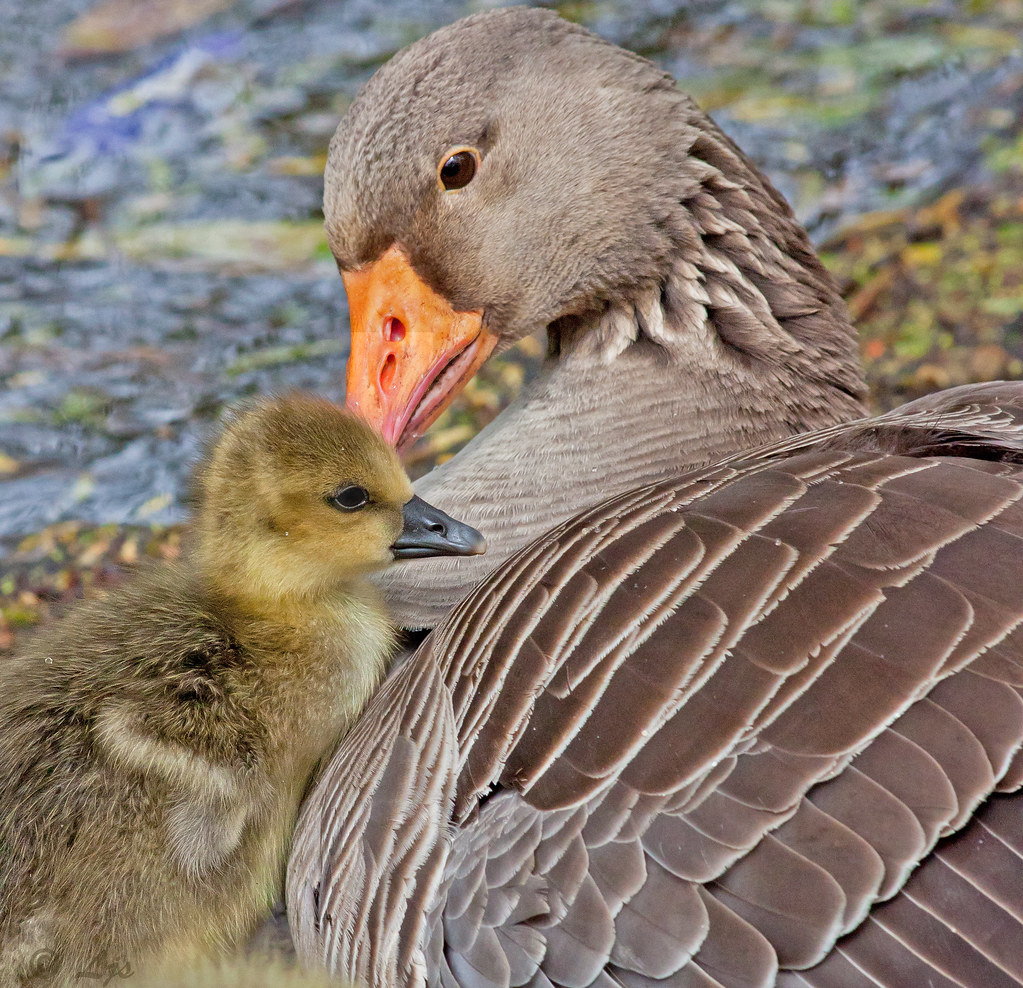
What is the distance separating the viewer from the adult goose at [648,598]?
158 cm

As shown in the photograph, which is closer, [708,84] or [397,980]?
[397,980]

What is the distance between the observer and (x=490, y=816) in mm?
1810

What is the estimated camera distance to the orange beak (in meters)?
2.44

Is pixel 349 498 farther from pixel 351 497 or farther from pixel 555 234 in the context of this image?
pixel 555 234

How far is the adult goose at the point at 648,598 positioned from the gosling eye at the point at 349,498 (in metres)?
0.17

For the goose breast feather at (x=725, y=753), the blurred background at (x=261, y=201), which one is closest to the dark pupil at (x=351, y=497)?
the goose breast feather at (x=725, y=753)

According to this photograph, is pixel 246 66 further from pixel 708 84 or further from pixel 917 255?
pixel 917 255

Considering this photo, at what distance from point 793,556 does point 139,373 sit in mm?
3162

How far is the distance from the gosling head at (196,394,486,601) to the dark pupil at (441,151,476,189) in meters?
0.49

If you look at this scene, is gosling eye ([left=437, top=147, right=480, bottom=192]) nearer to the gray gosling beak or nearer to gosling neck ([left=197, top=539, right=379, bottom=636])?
the gray gosling beak

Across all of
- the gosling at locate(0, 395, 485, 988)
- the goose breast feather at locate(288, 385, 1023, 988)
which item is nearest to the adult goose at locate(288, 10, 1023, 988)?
the goose breast feather at locate(288, 385, 1023, 988)

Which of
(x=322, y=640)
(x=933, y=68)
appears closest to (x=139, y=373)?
(x=322, y=640)

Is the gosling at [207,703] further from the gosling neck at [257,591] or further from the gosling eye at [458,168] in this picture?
the gosling eye at [458,168]

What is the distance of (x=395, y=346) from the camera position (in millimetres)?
2463
